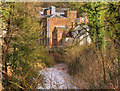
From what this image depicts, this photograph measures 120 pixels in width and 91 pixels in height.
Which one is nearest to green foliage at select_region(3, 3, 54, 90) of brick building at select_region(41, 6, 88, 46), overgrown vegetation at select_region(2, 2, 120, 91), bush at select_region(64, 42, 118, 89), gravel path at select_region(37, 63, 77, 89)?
overgrown vegetation at select_region(2, 2, 120, 91)

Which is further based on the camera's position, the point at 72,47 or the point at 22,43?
the point at 22,43

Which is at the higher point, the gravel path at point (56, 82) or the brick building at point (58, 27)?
the brick building at point (58, 27)

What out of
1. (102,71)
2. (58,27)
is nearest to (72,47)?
(102,71)

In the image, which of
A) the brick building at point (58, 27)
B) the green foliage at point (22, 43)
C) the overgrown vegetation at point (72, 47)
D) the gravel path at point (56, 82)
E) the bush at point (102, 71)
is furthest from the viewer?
the green foliage at point (22, 43)

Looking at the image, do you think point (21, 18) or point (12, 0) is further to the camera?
point (21, 18)

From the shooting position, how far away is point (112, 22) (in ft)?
7.27

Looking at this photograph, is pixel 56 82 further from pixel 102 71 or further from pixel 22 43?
pixel 102 71

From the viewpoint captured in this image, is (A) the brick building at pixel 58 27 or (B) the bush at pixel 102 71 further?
(A) the brick building at pixel 58 27

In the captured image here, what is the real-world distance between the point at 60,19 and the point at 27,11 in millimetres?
4752

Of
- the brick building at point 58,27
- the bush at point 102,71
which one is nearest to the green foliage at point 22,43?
the brick building at point 58,27

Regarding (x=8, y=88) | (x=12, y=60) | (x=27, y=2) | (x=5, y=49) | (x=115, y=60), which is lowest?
(x=8, y=88)

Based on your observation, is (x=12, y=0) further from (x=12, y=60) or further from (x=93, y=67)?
(x=93, y=67)

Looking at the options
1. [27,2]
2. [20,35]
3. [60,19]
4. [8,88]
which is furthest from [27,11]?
[60,19]

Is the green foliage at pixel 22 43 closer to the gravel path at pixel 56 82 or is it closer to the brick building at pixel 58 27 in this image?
the gravel path at pixel 56 82
